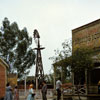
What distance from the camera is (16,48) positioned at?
202 feet

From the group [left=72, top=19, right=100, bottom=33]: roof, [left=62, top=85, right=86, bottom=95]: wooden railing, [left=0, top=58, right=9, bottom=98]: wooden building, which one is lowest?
[left=62, top=85, right=86, bottom=95]: wooden railing

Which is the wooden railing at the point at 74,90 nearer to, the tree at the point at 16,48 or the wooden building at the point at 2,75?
the wooden building at the point at 2,75

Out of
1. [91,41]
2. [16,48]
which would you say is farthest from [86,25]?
[16,48]

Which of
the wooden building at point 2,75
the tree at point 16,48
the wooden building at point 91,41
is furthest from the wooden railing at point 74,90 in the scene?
the tree at point 16,48

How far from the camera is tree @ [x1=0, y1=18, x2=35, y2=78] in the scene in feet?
199

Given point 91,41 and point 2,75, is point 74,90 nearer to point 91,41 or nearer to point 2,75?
point 91,41

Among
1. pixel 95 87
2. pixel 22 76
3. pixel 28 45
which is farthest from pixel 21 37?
pixel 95 87

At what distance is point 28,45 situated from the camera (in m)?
63.2

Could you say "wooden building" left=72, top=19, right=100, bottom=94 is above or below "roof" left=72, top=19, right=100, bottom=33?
below

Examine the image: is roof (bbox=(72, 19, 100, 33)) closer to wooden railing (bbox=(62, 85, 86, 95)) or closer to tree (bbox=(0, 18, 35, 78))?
wooden railing (bbox=(62, 85, 86, 95))

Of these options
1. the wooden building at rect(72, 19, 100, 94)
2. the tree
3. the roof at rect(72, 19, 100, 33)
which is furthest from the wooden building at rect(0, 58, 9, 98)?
the tree

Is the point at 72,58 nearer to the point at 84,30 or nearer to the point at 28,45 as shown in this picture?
the point at 84,30

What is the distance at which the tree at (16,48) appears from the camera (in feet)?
199

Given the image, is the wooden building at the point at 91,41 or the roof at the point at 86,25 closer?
the wooden building at the point at 91,41
